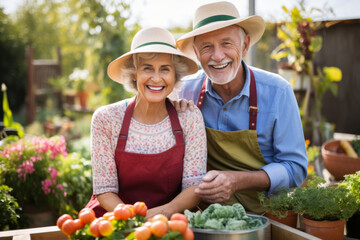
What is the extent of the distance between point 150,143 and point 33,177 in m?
1.31

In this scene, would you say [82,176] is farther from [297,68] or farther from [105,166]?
[297,68]

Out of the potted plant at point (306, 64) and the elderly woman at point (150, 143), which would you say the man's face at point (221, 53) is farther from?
the potted plant at point (306, 64)

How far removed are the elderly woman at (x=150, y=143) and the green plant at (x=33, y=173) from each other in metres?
0.90

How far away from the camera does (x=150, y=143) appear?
7.29 feet

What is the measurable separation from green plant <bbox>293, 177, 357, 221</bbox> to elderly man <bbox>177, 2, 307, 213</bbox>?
531 millimetres

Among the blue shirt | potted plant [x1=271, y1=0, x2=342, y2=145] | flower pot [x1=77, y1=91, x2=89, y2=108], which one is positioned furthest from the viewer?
flower pot [x1=77, y1=91, x2=89, y2=108]

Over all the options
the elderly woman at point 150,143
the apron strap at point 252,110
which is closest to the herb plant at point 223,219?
the elderly woman at point 150,143

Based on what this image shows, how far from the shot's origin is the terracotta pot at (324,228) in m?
1.69

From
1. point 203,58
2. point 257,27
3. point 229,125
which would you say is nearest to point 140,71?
point 203,58

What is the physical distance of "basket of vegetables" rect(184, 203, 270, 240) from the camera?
146 centimetres

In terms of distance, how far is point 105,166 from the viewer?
2.18 metres

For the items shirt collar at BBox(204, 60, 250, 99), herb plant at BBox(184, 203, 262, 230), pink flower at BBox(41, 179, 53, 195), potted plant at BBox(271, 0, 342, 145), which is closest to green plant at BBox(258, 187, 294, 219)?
herb plant at BBox(184, 203, 262, 230)

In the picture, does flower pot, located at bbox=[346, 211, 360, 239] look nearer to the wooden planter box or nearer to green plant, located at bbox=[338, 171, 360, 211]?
green plant, located at bbox=[338, 171, 360, 211]

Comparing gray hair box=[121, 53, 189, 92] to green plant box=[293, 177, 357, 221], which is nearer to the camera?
green plant box=[293, 177, 357, 221]
